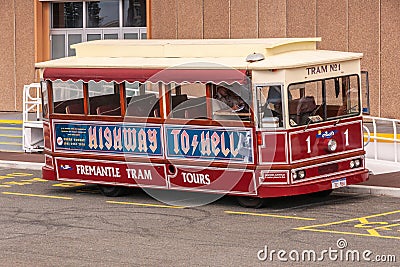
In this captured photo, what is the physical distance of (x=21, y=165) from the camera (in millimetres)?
20406

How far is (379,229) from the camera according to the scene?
12.7m

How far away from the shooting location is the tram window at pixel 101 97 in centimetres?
1585

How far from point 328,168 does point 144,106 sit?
10.2 feet

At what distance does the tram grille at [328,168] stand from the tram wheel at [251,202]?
986 millimetres

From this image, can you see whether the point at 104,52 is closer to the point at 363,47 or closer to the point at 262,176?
the point at 262,176

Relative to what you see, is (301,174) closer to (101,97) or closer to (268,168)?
(268,168)

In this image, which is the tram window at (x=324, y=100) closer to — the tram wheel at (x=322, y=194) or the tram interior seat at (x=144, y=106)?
the tram wheel at (x=322, y=194)

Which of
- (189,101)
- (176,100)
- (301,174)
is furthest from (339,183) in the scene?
(176,100)

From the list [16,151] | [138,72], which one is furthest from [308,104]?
[16,151]

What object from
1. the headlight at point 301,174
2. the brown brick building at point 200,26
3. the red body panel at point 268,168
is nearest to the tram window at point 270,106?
the red body panel at point 268,168

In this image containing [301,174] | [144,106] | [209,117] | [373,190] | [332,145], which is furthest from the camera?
[373,190]

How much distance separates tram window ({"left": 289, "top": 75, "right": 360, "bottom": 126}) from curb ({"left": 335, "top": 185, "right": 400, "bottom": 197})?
54.8 inches

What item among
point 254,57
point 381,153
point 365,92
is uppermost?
point 254,57

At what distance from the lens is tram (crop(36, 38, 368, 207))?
14.3 metres
